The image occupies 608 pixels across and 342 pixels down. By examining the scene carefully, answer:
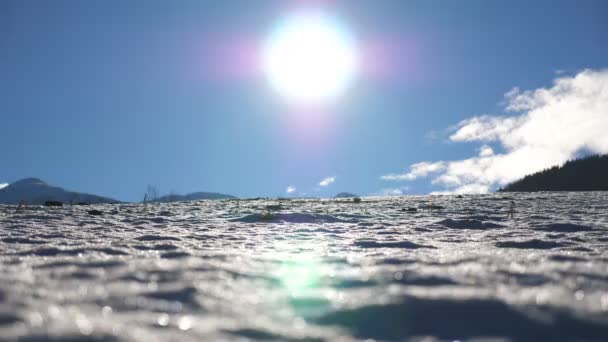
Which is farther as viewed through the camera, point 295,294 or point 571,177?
point 571,177

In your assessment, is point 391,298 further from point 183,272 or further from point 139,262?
point 139,262

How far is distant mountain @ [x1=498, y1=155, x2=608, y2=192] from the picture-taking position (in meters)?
42.9

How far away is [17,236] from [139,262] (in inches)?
94.0

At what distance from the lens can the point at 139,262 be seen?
2.96 m

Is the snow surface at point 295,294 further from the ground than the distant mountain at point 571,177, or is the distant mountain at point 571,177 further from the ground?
the distant mountain at point 571,177

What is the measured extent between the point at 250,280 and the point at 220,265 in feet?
1.60

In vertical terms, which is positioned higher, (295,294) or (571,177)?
(571,177)

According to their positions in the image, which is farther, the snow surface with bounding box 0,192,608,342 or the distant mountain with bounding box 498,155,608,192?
the distant mountain with bounding box 498,155,608,192

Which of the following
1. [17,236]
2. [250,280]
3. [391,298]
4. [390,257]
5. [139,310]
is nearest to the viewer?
[139,310]

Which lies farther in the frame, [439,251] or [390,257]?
[439,251]

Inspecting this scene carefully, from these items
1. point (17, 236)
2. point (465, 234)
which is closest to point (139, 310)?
point (17, 236)

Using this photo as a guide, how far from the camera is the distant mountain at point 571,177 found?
4291 cm

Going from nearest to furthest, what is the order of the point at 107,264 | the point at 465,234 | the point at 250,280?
the point at 250,280
the point at 107,264
the point at 465,234

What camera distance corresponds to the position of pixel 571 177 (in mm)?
45719
